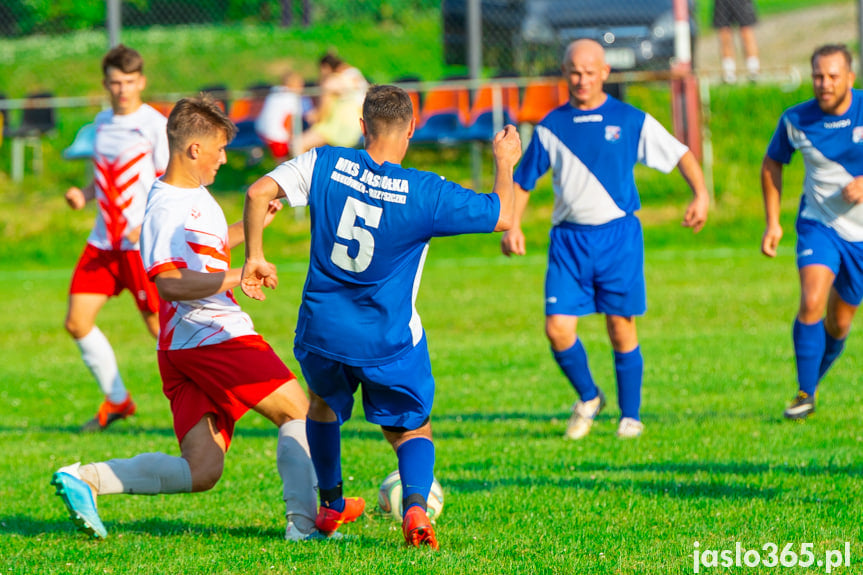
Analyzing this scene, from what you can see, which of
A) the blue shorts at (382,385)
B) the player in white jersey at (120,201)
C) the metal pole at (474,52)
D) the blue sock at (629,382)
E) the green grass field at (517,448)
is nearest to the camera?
the blue shorts at (382,385)

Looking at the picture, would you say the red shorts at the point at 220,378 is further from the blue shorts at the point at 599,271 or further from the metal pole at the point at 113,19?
the metal pole at the point at 113,19

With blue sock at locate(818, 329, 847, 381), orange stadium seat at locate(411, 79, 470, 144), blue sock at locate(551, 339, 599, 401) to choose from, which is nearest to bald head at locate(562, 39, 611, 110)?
blue sock at locate(551, 339, 599, 401)

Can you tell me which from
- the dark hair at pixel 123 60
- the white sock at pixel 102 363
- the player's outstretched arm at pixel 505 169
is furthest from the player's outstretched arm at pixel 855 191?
the white sock at pixel 102 363

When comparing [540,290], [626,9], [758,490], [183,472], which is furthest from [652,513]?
[626,9]

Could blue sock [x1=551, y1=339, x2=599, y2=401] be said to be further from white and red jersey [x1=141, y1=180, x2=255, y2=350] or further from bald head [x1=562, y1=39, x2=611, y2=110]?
white and red jersey [x1=141, y1=180, x2=255, y2=350]

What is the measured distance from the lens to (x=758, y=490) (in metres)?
5.64

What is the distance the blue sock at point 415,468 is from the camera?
15.7 ft

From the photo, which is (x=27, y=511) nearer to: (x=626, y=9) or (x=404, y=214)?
(x=404, y=214)

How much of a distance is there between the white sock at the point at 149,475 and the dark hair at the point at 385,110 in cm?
170

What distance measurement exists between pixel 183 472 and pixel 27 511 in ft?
4.23

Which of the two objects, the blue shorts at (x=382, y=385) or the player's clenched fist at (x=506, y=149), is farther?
the blue shorts at (x=382, y=385)

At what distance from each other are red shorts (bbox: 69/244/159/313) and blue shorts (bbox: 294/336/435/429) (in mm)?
3233

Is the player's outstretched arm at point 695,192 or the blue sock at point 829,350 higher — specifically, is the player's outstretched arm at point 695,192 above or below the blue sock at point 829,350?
above

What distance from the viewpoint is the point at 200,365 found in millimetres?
4977
